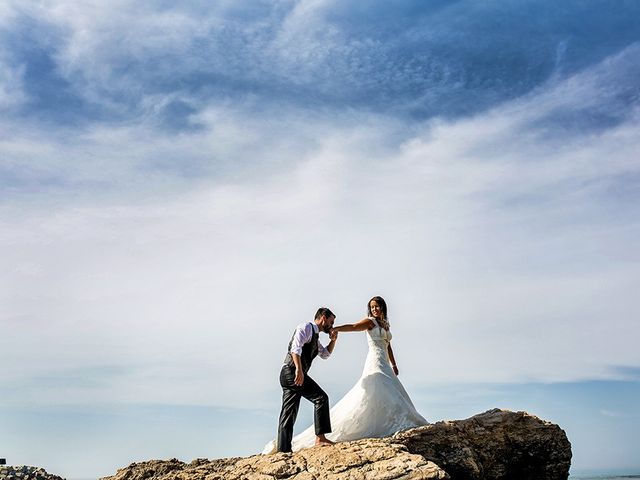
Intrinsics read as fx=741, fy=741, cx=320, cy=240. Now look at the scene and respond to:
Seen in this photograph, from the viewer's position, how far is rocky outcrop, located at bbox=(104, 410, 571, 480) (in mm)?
11070

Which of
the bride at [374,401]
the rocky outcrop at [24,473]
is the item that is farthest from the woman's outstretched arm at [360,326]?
the rocky outcrop at [24,473]

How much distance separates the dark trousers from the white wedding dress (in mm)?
409

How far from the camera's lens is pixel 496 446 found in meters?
14.5

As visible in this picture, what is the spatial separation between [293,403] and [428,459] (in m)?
2.61

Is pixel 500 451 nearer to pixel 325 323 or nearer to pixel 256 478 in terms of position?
pixel 325 323

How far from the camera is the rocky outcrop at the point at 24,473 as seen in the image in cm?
1931

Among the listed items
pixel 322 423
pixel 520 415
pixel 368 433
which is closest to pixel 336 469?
pixel 322 423

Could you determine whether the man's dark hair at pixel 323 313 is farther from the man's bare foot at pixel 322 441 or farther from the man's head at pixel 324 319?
the man's bare foot at pixel 322 441

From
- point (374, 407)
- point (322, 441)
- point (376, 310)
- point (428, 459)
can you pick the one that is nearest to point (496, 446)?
point (428, 459)

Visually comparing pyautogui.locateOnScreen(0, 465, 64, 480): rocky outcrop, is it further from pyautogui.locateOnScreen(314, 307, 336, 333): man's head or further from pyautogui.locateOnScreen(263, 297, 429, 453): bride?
pyautogui.locateOnScreen(314, 307, 336, 333): man's head

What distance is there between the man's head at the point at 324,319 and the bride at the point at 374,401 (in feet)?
1.11

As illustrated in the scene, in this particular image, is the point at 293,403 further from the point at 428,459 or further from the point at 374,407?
the point at 428,459

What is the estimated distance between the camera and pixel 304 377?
13336 mm

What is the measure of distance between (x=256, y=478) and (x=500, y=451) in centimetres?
555
